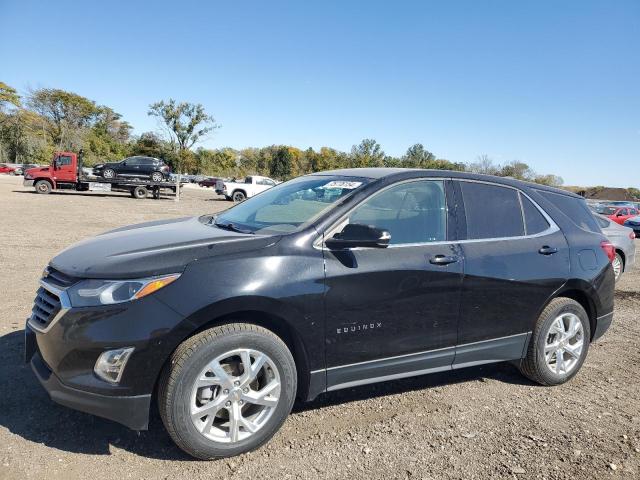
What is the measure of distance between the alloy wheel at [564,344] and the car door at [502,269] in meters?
0.27

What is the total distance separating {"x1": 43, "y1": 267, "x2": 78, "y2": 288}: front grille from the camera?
2.75 metres

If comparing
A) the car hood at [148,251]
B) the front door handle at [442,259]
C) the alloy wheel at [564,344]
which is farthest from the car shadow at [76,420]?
the front door handle at [442,259]

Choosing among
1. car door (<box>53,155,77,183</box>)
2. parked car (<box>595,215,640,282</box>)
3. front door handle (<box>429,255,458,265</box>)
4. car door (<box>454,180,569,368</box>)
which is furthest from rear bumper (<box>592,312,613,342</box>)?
car door (<box>53,155,77,183</box>)

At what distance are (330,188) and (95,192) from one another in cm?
2848

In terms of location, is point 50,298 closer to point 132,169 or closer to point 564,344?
point 564,344

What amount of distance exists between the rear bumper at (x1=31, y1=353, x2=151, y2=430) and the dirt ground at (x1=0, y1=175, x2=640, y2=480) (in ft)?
1.06

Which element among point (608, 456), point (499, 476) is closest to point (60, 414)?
point (499, 476)

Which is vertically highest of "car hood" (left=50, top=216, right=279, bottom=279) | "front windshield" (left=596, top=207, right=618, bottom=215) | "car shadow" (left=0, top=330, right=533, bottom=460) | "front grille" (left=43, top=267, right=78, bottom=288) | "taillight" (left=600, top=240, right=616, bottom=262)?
"front windshield" (left=596, top=207, right=618, bottom=215)

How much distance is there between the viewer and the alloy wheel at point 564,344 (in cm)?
399

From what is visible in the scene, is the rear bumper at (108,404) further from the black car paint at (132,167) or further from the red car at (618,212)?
the black car paint at (132,167)

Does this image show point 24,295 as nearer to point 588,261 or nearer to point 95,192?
point 588,261

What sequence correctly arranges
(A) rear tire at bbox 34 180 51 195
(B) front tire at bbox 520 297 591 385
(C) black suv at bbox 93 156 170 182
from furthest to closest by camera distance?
(C) black suv at bbox 93 156 170 182 → (A) rear tire at bbox 34 180 51 195 → (B) front tire at bbox 520 297 591 385

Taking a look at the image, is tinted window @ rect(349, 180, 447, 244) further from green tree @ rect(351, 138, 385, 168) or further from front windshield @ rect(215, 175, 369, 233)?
green tree @ rect(351, 138, 385, 168)

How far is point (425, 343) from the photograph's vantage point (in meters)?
3.36
